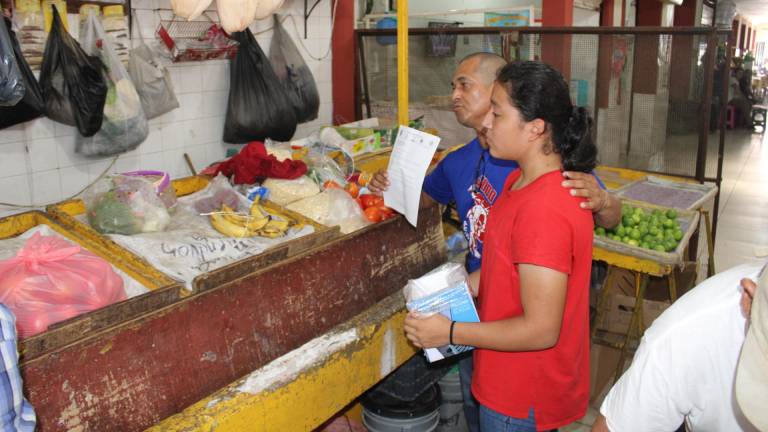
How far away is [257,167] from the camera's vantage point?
2994mm

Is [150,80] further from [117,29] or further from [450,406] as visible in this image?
[450,406]

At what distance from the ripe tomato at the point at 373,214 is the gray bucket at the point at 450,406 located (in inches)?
41.2

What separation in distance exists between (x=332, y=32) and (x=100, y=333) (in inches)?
182

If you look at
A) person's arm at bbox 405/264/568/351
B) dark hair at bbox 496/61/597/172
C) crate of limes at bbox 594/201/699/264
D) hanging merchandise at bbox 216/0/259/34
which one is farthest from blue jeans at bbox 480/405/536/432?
hanging merchandise at bbox 216/0/259/34

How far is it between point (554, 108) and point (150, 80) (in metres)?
3.05

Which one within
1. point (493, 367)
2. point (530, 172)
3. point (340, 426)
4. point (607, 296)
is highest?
point (530, 172)

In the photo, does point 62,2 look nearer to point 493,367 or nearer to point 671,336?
point 493,367

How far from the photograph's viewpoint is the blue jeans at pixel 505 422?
201 cm

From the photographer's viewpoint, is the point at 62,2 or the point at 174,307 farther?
the point at 62,2

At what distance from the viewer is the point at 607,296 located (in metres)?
3.92

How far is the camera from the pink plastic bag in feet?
5.87

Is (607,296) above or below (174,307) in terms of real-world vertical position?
below

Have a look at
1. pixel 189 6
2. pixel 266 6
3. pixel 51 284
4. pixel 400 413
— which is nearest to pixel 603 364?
pixel 400 413

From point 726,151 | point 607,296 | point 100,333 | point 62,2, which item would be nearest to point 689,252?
point 607,296
